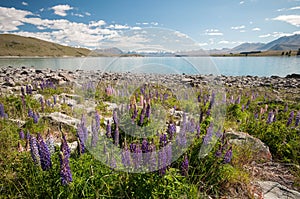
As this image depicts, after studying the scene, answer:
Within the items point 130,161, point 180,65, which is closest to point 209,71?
point 180,65

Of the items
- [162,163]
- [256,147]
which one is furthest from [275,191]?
[162,163]

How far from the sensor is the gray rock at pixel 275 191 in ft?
11.0

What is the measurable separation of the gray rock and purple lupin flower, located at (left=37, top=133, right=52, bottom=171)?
315 cm

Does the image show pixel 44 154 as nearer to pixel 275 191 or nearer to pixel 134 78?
pixel 275 191

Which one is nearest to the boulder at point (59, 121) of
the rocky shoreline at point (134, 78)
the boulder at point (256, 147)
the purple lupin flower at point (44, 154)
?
the rocky shoreline at point (134, 78)

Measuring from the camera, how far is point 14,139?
4234 mm

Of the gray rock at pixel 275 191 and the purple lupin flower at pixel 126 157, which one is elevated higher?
the purple lupin flower at pixel 126 157

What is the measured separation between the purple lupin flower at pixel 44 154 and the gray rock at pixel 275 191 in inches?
124

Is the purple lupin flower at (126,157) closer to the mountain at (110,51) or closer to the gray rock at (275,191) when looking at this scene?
the gray rock at (275,191)

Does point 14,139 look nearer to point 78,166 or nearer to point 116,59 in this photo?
point 78,166

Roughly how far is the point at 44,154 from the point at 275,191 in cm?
351

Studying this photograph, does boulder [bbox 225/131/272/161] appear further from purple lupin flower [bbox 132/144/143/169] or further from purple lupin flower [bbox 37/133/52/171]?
purple lupin flower [bbox 37/133/52/171]

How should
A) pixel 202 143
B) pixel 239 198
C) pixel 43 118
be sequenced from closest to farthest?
1. pixel 239 198
2. pixel 202 143
3. pixel 43 118

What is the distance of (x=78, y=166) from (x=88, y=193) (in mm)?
372
